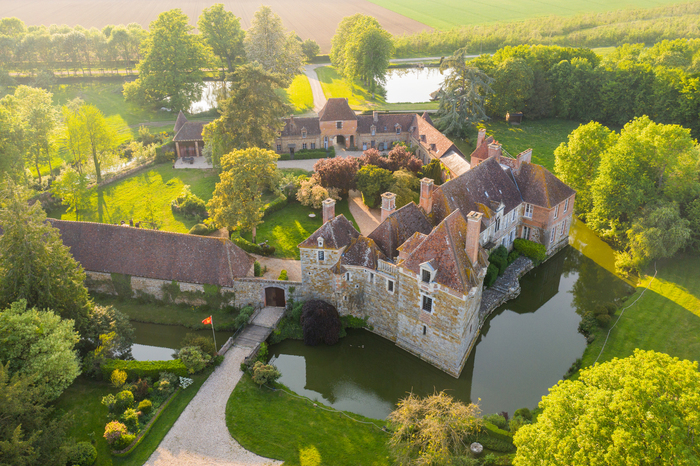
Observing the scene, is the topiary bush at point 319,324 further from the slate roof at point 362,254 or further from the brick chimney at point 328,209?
the brick chimney at point 328,209

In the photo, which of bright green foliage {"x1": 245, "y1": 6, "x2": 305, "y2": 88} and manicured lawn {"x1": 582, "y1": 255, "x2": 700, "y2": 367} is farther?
bright green foliage {"x1": 245, "y1": 6, "x2": 305, "y2": 88}

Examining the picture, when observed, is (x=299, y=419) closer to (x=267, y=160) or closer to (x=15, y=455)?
(x=15, y=455)

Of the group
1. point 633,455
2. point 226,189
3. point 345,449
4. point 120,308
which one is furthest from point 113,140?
point 633,455

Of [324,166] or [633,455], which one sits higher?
[324,166]


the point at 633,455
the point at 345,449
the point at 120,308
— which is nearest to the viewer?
the point at 633,455

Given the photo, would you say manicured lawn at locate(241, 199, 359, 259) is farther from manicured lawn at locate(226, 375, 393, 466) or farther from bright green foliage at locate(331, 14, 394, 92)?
bright green foliage at locate(331, 14, 394, 92)

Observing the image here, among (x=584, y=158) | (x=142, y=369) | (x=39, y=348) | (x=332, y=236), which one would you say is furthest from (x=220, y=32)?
(x=39, y=348)

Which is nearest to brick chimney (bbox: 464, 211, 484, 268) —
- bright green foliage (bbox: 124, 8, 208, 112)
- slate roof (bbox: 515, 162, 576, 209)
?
slate roof (bbox: 515, 162, 576, 209)
